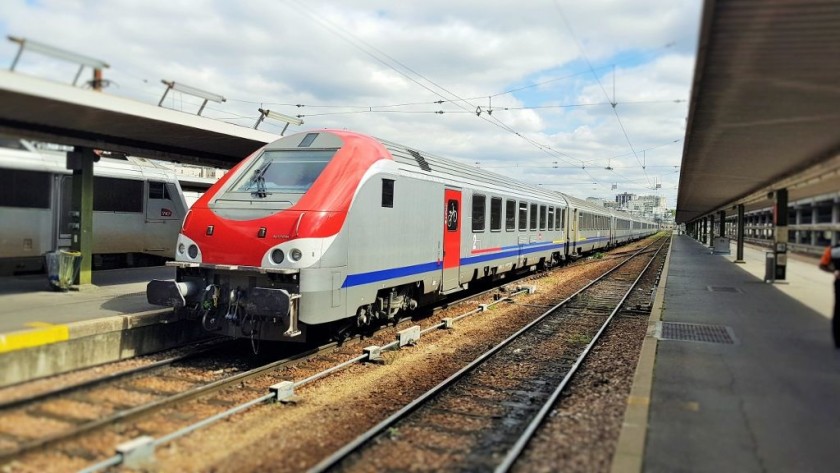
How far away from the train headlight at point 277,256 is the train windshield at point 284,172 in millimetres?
1049

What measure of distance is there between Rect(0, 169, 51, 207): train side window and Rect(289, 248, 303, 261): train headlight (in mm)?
5767

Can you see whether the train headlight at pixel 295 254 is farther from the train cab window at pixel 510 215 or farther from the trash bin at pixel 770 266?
the train cab window at pixel 510 215

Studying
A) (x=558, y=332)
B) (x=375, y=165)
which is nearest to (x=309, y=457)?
(x=375, y=165)

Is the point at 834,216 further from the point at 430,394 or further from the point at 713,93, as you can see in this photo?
the point at 430,394

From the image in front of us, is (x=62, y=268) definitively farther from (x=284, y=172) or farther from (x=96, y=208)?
(x=284, y=172)

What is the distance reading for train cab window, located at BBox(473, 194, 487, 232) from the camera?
12.6 meters

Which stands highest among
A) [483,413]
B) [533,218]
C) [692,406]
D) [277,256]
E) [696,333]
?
[533,218]

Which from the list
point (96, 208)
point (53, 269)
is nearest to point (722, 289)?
point (53, 269)

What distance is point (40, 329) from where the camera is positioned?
6.59m

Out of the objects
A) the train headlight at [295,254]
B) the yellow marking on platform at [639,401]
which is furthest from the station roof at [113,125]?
the yellow marking on platform at [639,401]

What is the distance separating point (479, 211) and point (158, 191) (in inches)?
357

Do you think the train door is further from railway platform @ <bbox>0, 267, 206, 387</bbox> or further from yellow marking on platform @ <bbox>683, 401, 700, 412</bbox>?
yellow marking on platform @ <bbox>683, 401, 700, 412</bbox>

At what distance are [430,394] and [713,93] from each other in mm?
4518

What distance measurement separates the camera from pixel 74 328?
693 cm
